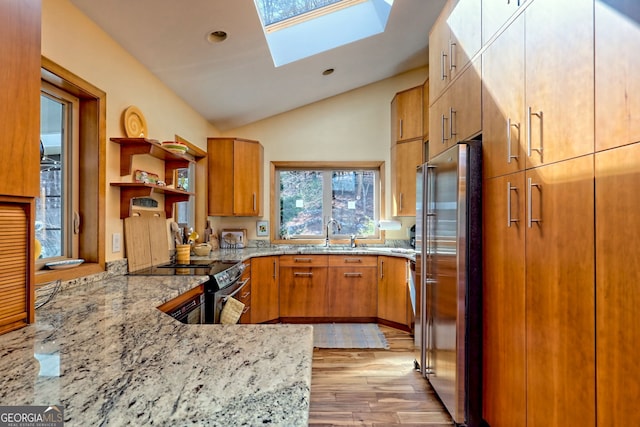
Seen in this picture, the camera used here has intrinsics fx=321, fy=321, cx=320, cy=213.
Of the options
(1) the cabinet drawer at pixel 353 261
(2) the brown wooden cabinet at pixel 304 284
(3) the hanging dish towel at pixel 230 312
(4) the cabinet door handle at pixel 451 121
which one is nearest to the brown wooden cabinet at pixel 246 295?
(2) the brown wooden cabinet at pixel 304 284

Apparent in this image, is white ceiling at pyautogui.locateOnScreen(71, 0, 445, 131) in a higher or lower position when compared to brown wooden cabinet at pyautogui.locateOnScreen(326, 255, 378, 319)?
higher

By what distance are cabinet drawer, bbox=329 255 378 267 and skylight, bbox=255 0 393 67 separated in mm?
2084

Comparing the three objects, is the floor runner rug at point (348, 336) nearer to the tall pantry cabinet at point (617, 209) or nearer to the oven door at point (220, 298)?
the oven door at point (220, 298)

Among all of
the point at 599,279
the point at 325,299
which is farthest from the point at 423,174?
the point at 325,299

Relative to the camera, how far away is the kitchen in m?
1.61

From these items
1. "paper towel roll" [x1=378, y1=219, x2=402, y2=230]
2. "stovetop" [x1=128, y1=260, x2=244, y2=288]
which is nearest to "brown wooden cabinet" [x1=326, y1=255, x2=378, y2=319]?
"paper towel roll" [x1=378, y1=219, x2=402, y2=230]

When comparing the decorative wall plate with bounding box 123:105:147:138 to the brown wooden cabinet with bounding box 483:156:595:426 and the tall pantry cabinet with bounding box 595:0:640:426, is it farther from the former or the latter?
the tall pantry cabinet with bounding box 595:0:640:426

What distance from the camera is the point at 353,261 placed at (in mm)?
3645

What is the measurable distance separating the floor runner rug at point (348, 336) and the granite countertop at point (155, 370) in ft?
6.87

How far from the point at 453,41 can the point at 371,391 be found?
247 centimetres

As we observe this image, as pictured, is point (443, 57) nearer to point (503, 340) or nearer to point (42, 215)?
point (503, 340)

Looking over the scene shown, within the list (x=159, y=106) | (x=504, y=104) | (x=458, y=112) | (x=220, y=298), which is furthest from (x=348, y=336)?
(x=159, y=106)

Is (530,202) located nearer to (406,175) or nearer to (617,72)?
(617,72)

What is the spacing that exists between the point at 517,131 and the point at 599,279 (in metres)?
0.74
